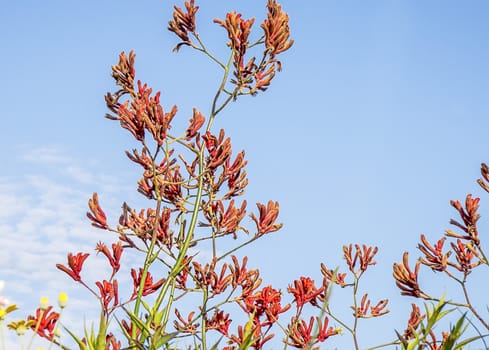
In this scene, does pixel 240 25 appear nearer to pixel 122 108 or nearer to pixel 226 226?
pixel 122 108

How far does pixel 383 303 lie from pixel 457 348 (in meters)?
1.83

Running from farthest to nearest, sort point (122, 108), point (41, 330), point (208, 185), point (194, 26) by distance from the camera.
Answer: point (194, 26)
point (208, 185)
point (122, 108)
point (41, 330)

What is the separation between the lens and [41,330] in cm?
355

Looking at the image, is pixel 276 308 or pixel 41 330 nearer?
pixel 41 330

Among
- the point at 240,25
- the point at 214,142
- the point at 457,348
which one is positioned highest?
the point at 240,25

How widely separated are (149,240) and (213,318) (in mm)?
599

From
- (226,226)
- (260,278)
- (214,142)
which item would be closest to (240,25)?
(214,142)

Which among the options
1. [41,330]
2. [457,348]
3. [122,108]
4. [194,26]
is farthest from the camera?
[194,26]

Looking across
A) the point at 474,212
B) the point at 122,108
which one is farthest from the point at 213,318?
the point at 474,212

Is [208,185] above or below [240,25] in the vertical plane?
below

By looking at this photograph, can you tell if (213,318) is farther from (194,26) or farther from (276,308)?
(194,26)

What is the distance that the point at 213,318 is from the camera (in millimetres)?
4184

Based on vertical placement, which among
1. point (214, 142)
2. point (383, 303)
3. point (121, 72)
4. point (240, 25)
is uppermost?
point (240, 25)

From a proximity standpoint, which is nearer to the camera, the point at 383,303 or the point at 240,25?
the point at 240,25
